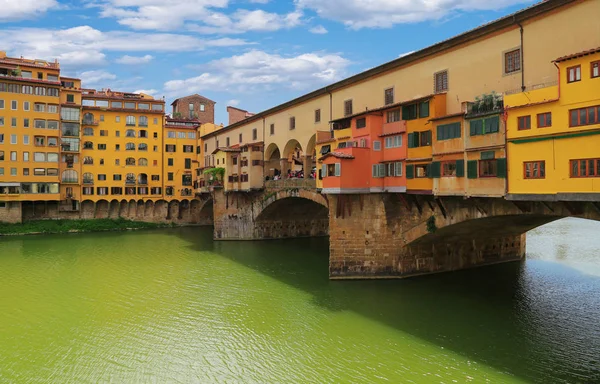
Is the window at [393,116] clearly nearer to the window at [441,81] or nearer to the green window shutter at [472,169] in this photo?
the window at [441,81]

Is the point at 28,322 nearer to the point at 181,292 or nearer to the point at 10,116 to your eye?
the point at 181,292

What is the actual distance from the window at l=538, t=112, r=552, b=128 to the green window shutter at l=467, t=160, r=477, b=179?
10.4 ft

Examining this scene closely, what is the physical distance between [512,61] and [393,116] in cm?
643

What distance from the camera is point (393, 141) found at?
23.2m

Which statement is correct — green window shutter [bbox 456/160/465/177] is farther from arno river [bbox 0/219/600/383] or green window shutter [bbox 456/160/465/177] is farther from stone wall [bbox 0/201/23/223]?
stone wall [bbox 0/201/23/223]

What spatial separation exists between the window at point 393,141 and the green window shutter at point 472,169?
4866 mm

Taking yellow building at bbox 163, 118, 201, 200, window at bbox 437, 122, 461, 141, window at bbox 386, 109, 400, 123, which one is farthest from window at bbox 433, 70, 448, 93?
yellow building at bbox 163, 118, 201, 200

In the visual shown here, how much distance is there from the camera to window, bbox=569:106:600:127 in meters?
13.9

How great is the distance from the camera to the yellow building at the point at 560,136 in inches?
554

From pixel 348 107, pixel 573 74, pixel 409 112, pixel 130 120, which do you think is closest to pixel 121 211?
pixel 130 120

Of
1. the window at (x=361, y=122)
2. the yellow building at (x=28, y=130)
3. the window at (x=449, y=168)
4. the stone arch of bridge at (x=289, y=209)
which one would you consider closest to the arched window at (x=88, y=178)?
the yellow building at (x=28, y=130)

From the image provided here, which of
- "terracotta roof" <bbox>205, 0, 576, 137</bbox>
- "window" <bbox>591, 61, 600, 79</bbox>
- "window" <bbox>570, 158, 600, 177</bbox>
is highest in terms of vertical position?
"terracotta roof" <bbox>205, 0, 576, 137</bbox>

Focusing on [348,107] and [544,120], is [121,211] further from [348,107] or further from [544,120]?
[544,120]

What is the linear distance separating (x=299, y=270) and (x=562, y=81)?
19.8 m
